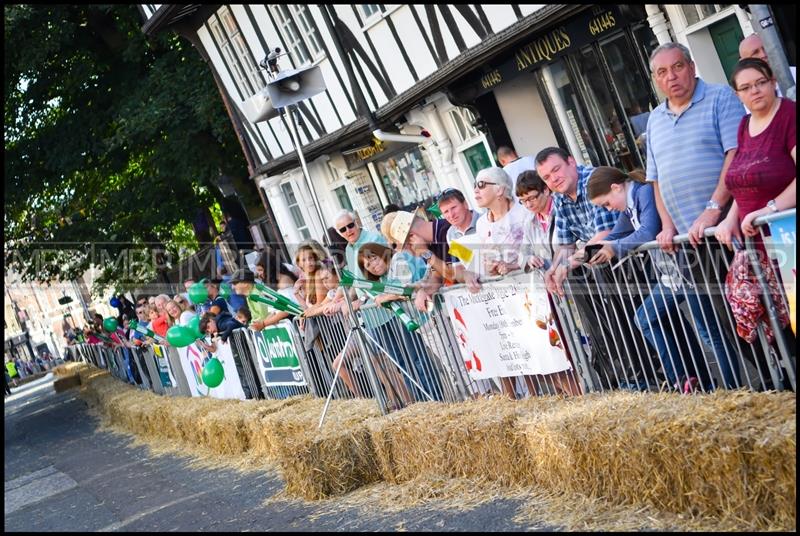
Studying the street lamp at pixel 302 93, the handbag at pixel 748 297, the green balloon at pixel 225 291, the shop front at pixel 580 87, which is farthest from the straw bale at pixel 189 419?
the handbag at pixel 748 297

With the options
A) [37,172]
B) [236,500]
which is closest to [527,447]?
[236,500]

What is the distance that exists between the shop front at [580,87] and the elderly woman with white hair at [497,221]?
216 inches

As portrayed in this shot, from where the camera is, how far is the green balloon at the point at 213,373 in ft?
55.8

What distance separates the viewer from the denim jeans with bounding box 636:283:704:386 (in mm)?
7480

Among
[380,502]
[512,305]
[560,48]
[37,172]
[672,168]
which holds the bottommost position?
[380,502]

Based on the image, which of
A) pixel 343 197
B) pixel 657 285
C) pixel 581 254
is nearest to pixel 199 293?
pixel 343 197

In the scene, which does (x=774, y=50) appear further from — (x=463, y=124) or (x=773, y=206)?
(x=463, y=124)

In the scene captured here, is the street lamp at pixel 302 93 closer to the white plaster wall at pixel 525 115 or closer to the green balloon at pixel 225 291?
the green balloon at pixel 225 291

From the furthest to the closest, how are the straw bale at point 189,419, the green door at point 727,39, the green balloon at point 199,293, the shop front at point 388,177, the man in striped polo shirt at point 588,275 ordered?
the shop front at point 388,177 < the green balloon at point 199,293 < the straw bale at point 189,419 < the green door at point 727,39 < the man in striped polo shirt at point 588,275

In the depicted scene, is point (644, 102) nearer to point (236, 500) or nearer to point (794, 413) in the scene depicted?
point (236, 500)

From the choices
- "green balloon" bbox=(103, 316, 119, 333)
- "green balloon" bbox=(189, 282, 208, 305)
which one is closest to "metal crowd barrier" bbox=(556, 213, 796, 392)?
"green balloon" bbox=(189, 282, 208, 305)

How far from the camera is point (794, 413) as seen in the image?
229 inches

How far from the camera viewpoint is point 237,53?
2691 cm

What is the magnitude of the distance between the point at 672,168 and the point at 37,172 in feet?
92.5
